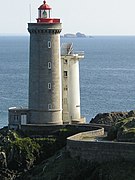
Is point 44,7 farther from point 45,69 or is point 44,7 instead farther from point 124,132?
point 124,132

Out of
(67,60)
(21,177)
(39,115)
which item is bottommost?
(21,177)

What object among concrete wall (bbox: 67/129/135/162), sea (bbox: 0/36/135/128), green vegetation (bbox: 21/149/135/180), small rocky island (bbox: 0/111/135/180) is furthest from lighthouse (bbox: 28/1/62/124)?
sea (bbox: 0/36/135/128)

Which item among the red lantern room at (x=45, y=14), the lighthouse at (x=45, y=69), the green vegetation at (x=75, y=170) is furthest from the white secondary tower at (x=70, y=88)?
the green vegetation at (x=75, y=170)

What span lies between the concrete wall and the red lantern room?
35.6 feet

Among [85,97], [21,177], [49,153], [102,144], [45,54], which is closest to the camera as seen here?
[102,144]

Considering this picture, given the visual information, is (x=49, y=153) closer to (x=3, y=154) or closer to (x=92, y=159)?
(x=3, y=154)

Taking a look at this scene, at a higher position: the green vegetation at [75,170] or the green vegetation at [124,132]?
the green vegetation at [124,132]

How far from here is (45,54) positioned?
40.5 m

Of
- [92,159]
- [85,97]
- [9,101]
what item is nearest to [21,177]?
[92,159]

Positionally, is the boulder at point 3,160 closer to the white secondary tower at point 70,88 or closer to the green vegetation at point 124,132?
the green vegetation at point 124,132

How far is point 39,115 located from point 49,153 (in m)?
4.36

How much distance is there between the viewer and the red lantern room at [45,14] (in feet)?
134

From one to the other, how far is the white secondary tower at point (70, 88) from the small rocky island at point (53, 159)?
430cm

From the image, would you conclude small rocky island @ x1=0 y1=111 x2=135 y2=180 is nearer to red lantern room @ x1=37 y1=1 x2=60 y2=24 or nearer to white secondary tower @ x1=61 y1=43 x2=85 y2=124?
white secondary tower @ x1=61 y1=43 x2=85 y2=124
